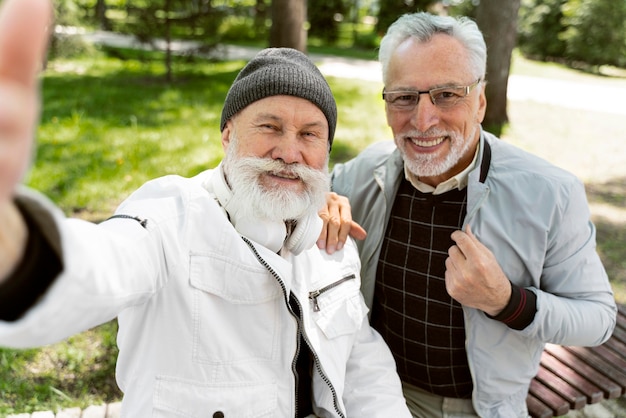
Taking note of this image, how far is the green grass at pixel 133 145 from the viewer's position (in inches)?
124

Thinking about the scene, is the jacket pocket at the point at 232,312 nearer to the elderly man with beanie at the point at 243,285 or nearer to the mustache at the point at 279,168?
the elderly man with beanie at the point at 243,285

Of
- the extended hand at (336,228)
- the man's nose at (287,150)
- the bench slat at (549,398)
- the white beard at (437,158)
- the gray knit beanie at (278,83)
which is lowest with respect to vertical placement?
the bench slat at (549,398)

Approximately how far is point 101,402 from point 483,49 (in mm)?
2639

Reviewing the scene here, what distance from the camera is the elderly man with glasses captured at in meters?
2.30

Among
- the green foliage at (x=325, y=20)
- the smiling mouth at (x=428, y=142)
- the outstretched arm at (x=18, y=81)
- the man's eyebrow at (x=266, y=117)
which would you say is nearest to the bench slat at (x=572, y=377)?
the smiling mouth at (x=428, y=142)

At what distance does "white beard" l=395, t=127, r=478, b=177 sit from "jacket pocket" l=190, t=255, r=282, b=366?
1.01 m

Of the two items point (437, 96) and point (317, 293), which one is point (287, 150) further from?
point (437, 96)

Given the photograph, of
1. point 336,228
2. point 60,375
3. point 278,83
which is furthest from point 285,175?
point 60,375

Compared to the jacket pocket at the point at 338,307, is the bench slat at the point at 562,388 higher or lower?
lower

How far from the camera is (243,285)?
178cm

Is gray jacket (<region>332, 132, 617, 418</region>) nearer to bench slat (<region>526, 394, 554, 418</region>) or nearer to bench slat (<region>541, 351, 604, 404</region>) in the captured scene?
bench slat (<region>526, 394, 554, 418</region>)

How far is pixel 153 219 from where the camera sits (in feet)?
5.40

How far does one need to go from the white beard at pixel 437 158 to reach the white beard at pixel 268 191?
25.5 inches

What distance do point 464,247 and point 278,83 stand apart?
3.21 feet
